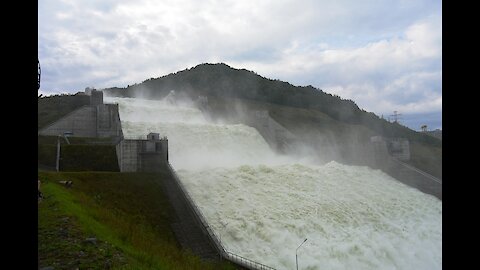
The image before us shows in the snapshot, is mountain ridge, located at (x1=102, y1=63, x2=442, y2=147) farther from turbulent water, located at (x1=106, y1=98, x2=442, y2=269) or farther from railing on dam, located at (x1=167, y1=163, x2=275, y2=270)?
railing on dam, located at (x1=167, y1=163, x2=275, y2=270)

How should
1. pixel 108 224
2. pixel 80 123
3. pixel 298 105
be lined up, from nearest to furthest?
pixel 108 224
pixel 80 123
pixel 298 105

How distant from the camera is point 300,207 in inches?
808

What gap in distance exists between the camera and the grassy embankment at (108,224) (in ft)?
31.9

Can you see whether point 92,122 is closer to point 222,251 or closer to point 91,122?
point 91,122

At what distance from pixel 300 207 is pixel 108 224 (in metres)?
9.96

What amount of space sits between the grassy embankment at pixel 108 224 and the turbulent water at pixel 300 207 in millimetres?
2538

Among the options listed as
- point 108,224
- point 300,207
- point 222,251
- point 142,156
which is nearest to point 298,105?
point 300,207

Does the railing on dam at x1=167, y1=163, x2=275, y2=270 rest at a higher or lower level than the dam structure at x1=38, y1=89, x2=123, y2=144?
lower

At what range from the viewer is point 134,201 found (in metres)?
17.8

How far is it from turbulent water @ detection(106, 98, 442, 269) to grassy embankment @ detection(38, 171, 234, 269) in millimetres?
2538

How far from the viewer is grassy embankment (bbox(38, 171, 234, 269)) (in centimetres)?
973

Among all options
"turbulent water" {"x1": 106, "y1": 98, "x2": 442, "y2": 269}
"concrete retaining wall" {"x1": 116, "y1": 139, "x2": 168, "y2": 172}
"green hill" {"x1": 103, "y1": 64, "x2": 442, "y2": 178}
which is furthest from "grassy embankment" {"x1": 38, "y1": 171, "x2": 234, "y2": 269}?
"green hill" {"x1": 103, "y1": 64, "x2": 442, "y2": 178}
